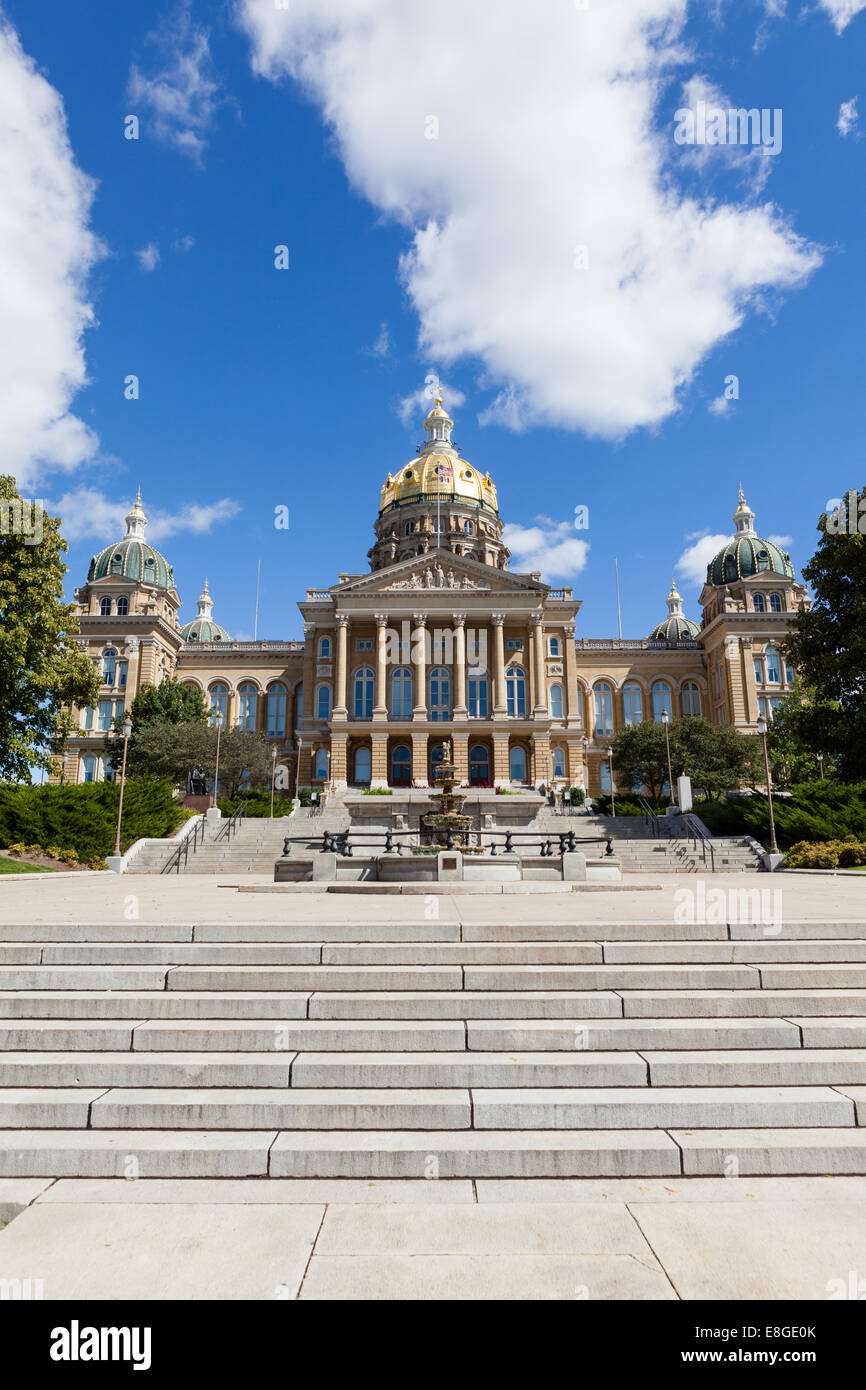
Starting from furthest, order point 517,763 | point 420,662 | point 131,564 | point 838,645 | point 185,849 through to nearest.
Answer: point 131,564
point 517,763
point 420,662
point 185,849
point 838,645

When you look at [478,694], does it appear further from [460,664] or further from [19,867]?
[19,867]

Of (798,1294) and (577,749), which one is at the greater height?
(577,749)

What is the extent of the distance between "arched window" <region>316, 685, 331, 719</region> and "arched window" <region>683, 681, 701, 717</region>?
30744 mm

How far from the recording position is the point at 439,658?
57875 millimetres

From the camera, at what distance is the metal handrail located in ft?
95.5

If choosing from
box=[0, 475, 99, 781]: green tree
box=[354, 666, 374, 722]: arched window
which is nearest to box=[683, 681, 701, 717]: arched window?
box=[354, 666, 374, 722]: arched window

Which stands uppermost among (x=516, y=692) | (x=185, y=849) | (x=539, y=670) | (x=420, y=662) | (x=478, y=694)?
(x=420, y=662)

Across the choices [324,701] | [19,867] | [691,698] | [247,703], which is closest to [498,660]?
[324,701]

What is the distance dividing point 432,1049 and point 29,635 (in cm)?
2450

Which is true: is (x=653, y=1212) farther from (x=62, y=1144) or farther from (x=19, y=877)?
(x=19, y=877)

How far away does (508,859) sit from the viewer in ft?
60.2

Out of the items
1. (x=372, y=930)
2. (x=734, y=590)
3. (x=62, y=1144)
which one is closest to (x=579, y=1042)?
(x=372, y=930)

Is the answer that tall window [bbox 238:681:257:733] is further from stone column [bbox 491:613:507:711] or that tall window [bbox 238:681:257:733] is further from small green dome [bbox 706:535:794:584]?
small green dome [bbox 706:535:794:584]

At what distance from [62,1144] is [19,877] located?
18222 millimetres
